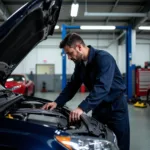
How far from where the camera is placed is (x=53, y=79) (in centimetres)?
1430

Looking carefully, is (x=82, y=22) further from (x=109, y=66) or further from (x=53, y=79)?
(x=109, y=66)

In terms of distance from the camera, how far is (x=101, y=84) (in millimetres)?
1883

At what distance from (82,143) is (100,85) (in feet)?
1.94

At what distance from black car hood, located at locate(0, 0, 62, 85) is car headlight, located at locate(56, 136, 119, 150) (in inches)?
32.2

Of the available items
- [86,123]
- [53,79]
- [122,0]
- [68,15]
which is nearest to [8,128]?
[86,123]

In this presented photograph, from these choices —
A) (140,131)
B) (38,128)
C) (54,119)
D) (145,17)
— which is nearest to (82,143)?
(38,128)

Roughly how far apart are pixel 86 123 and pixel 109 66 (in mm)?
550

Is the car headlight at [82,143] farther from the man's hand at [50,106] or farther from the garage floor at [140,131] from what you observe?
the garage floor at [140,131]

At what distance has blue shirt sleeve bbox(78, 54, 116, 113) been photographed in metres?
1.82

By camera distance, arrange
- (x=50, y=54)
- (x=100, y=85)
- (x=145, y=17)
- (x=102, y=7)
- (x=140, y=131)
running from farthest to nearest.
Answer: (x=50, y=54)
(x=102, y=7)
(x=145, y=17)
(x=140, y=131)
(x=100, y=85)

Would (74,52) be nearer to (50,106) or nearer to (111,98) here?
(111,98)

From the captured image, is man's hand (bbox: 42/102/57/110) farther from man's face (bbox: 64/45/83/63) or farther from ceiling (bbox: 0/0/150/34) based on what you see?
ceiling (bbox: 0/0/150/34)

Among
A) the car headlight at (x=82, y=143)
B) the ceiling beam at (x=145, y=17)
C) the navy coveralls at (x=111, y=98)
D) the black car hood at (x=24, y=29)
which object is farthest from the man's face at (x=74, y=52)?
the ceiling beam at (x=145, y=17)

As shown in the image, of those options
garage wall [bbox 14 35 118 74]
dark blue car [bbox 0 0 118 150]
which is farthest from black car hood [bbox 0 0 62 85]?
garage wall [bbox 14 35 118 74]
